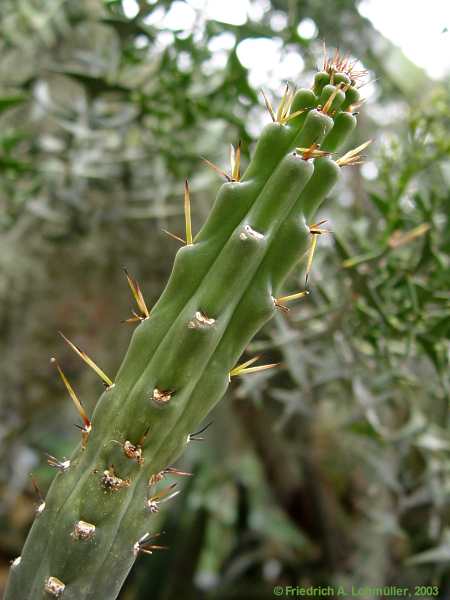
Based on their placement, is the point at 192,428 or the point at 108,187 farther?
the point at 108,187

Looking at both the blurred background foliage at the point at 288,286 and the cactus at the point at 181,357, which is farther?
the blurred background foliage at the point at 288,286

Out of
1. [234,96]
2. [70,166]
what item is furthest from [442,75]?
[70,166]

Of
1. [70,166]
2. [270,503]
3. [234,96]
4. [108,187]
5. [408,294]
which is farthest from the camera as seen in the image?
[270,503]

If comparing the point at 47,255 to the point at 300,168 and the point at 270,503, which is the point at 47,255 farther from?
the point at 300,168

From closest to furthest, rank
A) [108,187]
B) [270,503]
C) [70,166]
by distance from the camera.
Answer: [70,166]
[108,187]
[270,503]

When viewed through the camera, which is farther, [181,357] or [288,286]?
[288,286]

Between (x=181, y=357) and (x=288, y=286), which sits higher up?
(x=181, y=357)
